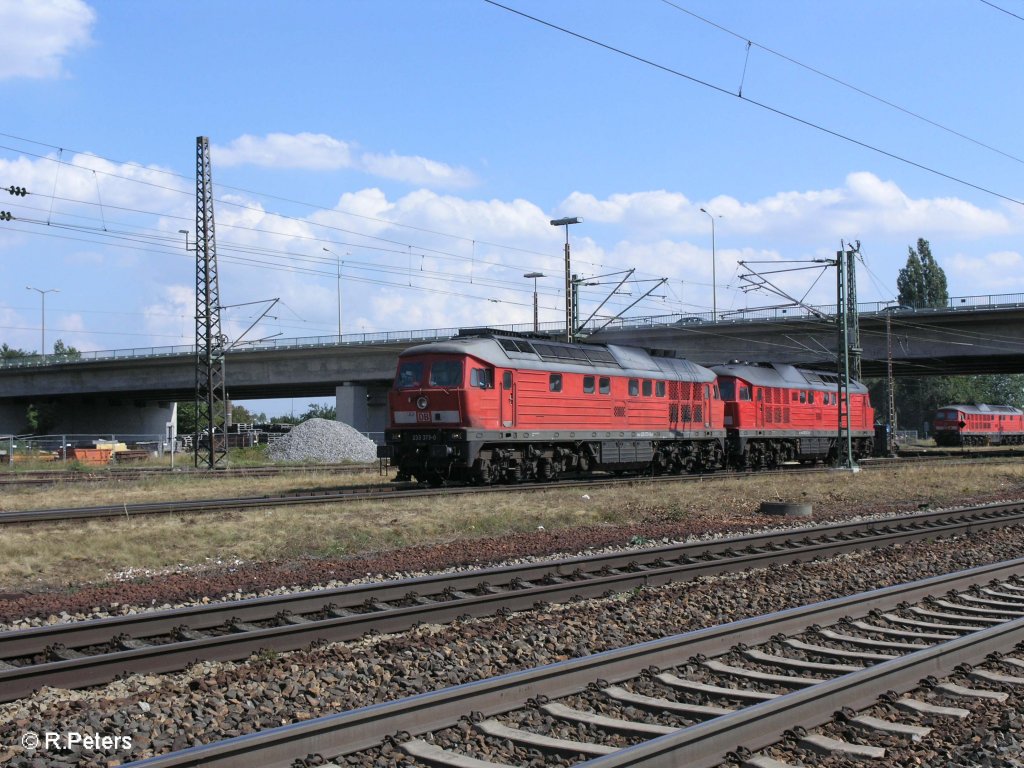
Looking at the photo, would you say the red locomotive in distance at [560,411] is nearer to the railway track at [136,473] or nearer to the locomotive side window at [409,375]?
the locomotive side window at [409,375]

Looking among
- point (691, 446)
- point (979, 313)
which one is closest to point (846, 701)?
point (691, 446)

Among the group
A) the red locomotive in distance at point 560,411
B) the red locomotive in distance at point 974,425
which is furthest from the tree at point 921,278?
the red locomotive in distance at point 560,411

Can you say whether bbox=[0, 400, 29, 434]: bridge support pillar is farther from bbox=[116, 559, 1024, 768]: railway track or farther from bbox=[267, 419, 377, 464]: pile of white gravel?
bbox=[116, 559, 1024, 768]: railway track

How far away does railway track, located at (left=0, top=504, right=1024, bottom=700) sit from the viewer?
7.69 meters

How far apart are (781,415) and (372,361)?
39.3 m

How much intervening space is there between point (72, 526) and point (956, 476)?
26.4 meters

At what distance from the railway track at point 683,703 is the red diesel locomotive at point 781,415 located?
26.0m

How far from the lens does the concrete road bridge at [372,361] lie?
54.8 m

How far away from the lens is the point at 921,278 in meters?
102

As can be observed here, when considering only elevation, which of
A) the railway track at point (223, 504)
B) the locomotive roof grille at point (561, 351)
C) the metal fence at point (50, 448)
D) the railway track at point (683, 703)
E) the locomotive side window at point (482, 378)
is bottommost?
the railway track at point (683, 703)

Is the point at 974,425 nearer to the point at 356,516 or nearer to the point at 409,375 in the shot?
the point at 409,375

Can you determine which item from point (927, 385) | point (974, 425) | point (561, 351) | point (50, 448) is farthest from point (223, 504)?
point (927, 385)

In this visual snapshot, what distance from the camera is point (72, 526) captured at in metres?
16.7

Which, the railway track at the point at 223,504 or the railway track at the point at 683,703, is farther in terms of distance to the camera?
the railway track at the point at 223,504
